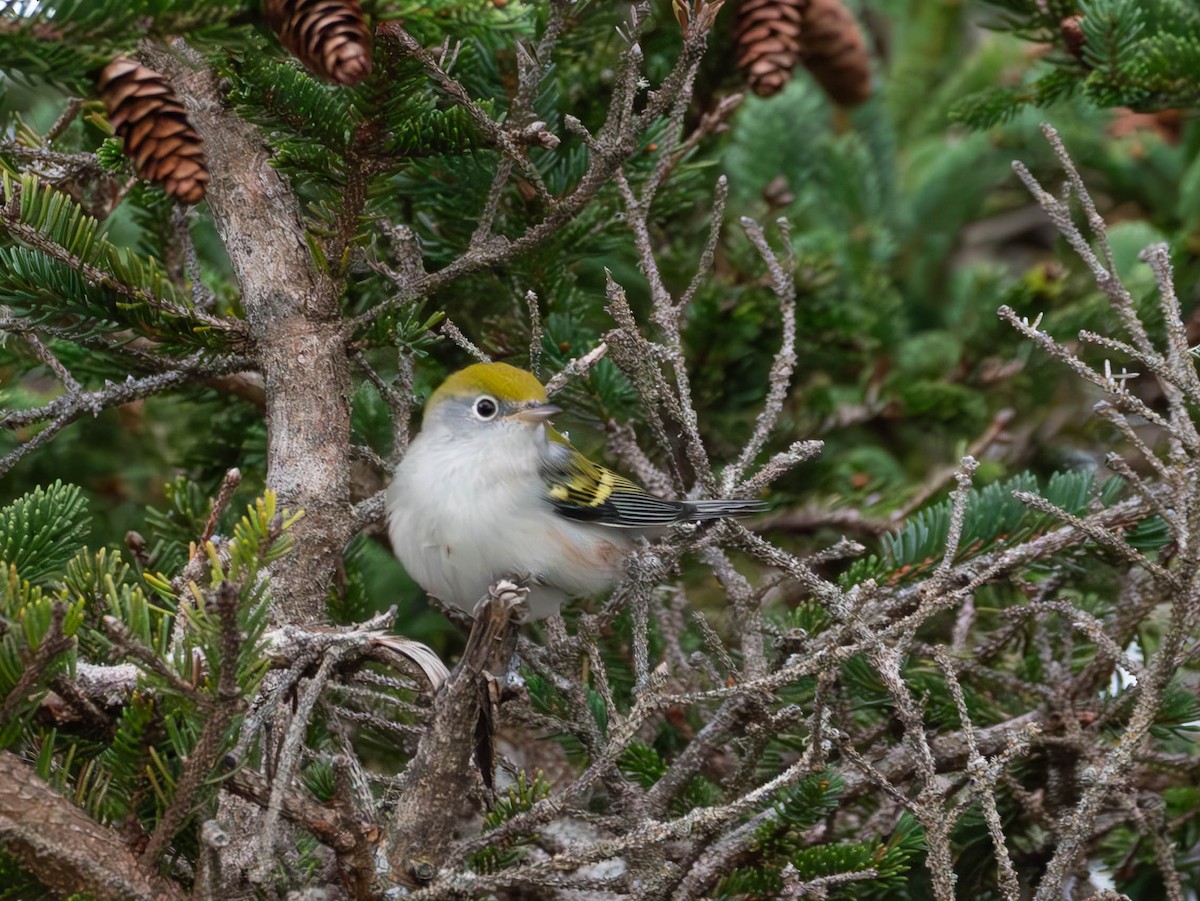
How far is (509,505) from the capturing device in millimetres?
3254

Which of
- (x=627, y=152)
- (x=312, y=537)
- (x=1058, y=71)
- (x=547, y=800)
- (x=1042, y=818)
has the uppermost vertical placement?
(x=1058, y=71)

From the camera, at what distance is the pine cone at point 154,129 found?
2.16 m

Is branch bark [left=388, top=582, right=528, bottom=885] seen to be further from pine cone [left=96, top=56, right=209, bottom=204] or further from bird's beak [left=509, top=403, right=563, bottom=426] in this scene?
bird's beak [left=509, top=403, right=563, bottom=426]

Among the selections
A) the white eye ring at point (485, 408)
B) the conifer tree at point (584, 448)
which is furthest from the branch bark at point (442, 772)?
the white eye ring at point (485, 408)

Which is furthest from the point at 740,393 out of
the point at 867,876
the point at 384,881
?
the point at 384,881

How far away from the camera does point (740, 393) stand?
4133 mm

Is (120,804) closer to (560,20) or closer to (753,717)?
(753,717)

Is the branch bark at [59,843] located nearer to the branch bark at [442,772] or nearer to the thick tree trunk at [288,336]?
the branch bark at [442,772]

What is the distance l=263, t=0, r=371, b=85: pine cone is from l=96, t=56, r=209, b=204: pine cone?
0.31 m

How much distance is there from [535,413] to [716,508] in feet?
2.17

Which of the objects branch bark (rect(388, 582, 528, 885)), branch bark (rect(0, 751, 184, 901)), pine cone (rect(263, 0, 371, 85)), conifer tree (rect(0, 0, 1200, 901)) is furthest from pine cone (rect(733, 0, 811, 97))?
branch bark (rect(0, 751, 184, 901))

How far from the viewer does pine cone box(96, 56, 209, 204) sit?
2.16m

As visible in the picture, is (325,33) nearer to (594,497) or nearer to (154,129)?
(154,129)

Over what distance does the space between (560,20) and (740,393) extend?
1.80 metres
